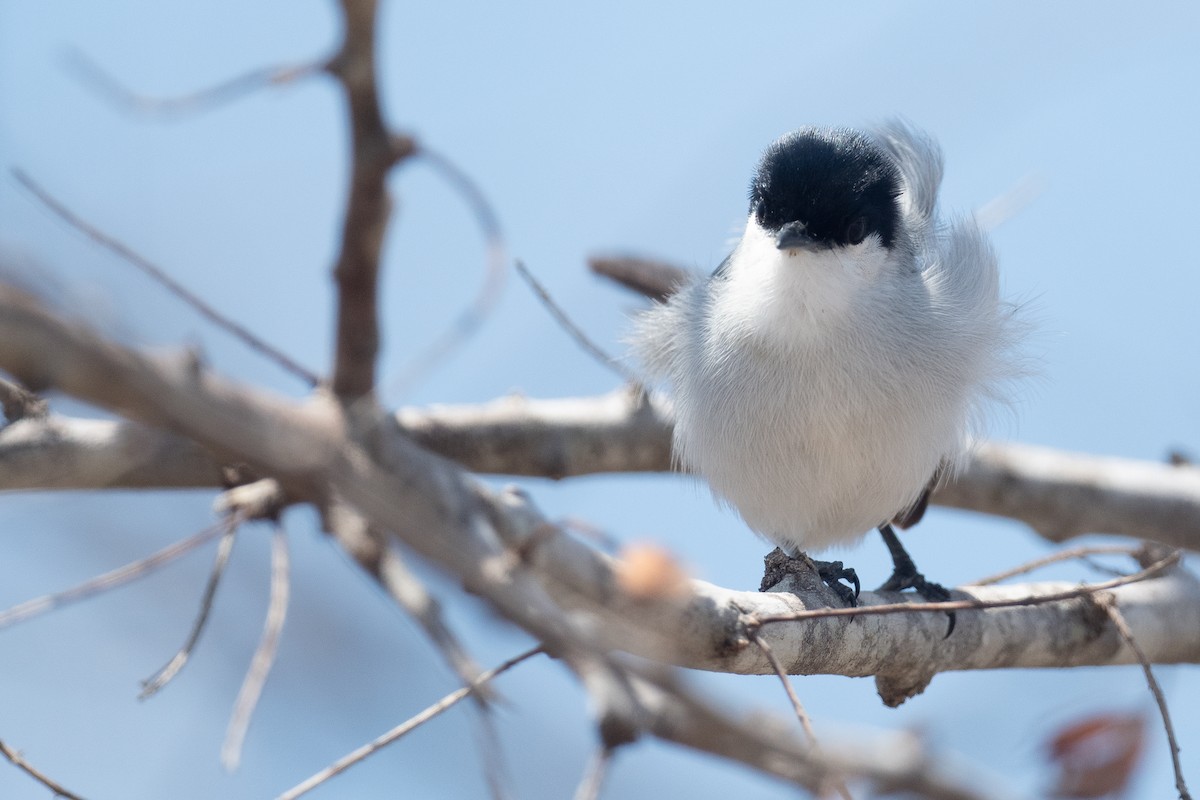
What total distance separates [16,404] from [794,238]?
184 cm

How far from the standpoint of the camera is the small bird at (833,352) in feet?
9.04

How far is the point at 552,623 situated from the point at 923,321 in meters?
2.32

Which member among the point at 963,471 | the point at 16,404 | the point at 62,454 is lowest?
the point at 963,471

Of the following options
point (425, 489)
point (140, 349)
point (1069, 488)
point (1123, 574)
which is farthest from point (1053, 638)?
point (140, 349)

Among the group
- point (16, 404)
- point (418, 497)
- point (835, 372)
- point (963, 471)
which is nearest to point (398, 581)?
point (418, 497)

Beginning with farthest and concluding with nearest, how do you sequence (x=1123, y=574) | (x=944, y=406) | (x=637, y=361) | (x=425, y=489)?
(x=637, y=361)
(x=944, y=406)
(x=1123, y=574)
(x=425, y=489)

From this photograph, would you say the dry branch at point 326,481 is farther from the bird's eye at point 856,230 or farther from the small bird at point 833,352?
the bird's eye at point 856,230

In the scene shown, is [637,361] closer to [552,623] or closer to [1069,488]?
[1069,488]

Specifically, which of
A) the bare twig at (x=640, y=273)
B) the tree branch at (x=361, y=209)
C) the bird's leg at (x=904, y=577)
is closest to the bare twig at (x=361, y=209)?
the tree branch at (x=361, y=209)

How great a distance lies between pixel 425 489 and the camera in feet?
3.50

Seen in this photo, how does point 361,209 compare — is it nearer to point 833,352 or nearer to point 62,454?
point 62,454

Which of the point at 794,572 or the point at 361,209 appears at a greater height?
the point at 361,209

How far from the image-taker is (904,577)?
3.31 m

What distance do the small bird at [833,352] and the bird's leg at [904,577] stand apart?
24mm
